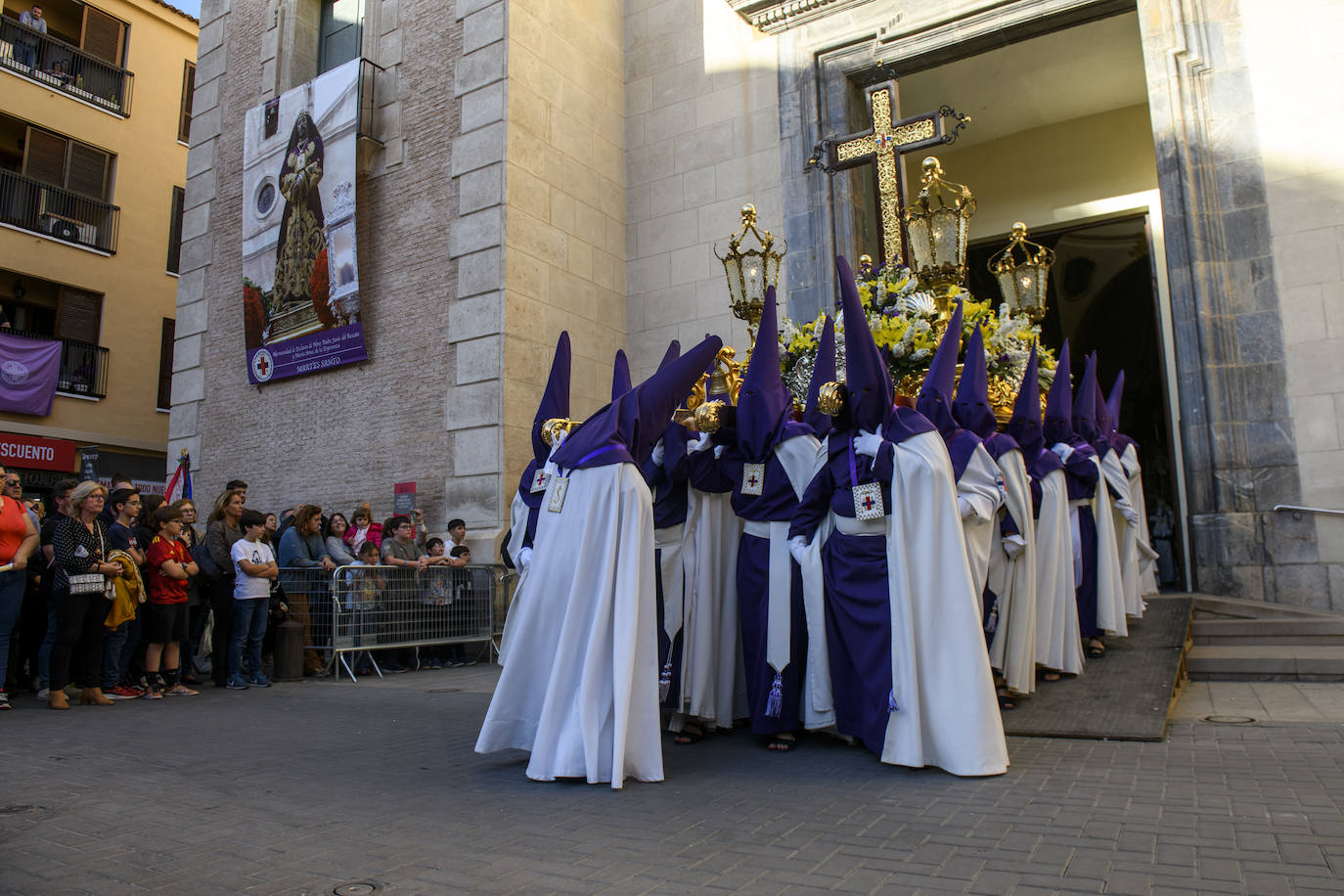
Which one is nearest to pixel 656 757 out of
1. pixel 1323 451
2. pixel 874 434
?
pixel 874 434

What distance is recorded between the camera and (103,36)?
917 inches

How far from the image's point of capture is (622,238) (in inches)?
583

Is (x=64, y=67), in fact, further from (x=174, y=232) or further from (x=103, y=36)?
(x=174, y=232)

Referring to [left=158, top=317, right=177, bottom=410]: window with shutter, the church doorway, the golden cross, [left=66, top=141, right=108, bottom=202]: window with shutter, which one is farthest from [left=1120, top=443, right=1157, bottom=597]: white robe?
[left=66, top=141, right=108, bottom=202]: window with shutter

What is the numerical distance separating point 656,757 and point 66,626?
5.64 m

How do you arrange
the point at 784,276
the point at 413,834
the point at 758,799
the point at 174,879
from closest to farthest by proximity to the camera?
the point at 174,879 < the point at 413,834 < the point at 758,799 < the point at 784,276

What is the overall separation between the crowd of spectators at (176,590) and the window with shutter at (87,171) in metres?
15.8

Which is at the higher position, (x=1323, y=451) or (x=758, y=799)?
(x=1323, y=451)

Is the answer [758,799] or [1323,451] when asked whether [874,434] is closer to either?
[758,799]

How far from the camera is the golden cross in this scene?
862cm

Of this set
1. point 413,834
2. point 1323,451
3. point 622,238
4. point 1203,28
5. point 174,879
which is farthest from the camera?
point 622,238

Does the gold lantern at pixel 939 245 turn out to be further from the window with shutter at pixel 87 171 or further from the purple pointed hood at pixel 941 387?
Answer: the window with shutter at pixel 87 171

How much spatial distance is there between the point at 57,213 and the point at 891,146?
68.5 ft

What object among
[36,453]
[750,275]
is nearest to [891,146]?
[750,275]
